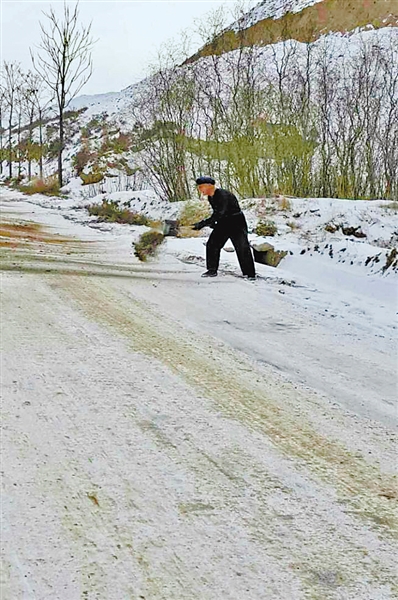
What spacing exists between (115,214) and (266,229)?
5345mm

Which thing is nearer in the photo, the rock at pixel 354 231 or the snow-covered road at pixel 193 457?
the snow-covered road at pixel 193 457

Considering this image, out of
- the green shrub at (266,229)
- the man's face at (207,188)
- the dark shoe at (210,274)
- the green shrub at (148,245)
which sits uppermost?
the man's face at (207,188)

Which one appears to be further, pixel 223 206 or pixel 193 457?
pixel 223 206

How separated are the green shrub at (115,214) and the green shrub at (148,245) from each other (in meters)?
2.75

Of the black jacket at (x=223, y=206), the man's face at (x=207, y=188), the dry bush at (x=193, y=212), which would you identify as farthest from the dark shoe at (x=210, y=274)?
the dry bush at (x=193, y=212)

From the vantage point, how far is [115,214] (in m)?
13.1

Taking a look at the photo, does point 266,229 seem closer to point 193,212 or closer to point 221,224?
point 221,224

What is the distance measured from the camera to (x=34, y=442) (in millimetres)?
2455

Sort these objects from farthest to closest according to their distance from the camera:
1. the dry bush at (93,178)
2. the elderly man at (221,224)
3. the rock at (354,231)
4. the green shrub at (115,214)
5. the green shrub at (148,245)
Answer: the dry bush at (93,178)
the green shrub at (115,214)
the rock at (354,231)
the green shrub at (148,245)
the elderly man at (221,224)

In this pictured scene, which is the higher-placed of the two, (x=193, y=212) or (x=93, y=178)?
(x=93, y=178)

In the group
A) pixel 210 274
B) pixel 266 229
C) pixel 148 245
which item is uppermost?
pixel 266 229

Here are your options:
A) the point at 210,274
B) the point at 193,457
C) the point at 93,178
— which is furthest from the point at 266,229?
the point at 93,178

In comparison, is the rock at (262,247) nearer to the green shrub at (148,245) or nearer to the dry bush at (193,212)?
the green shrub at (148,245)

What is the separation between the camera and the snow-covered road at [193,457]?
1.75 meters
